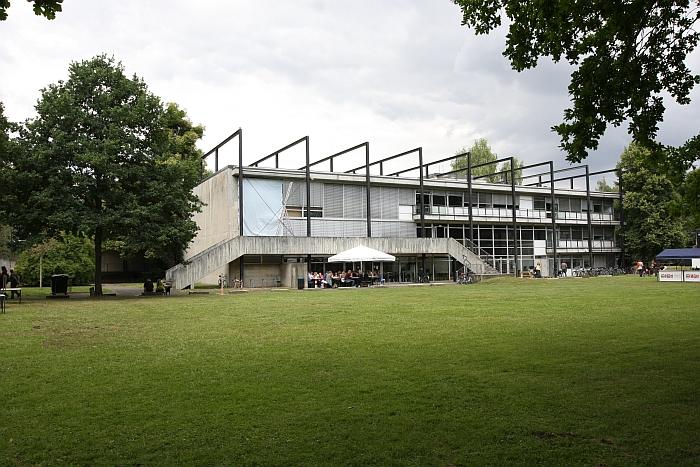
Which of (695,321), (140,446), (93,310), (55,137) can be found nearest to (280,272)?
(55,137)

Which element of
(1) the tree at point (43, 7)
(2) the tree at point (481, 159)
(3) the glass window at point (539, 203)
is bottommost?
(1) the tree at point (43, 7)

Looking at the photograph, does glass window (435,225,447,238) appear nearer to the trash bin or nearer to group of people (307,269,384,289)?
group of people (307,269,384,289)

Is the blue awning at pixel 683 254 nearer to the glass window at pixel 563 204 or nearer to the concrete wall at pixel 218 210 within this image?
the glass window at pixel 563 204

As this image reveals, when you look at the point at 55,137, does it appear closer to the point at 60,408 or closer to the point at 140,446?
the point at 60,408

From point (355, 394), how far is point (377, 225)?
145 ft

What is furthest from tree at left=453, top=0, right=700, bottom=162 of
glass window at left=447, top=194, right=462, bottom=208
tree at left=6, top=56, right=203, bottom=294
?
glass window at left=447, top=194, right=462, bottom=208

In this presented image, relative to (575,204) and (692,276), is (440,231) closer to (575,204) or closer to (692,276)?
(575,204)

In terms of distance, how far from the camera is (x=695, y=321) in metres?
15.8

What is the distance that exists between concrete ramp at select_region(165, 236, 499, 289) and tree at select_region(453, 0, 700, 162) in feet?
100

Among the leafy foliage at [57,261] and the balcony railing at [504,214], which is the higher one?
the balcony railing at [504,214]

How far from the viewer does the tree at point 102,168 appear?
29.4 metres

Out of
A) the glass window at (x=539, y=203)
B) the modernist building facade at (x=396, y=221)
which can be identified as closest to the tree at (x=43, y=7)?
the modernist building facade at (x=396, y=221)

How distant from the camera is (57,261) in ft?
158

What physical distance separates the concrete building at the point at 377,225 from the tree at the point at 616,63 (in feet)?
101
